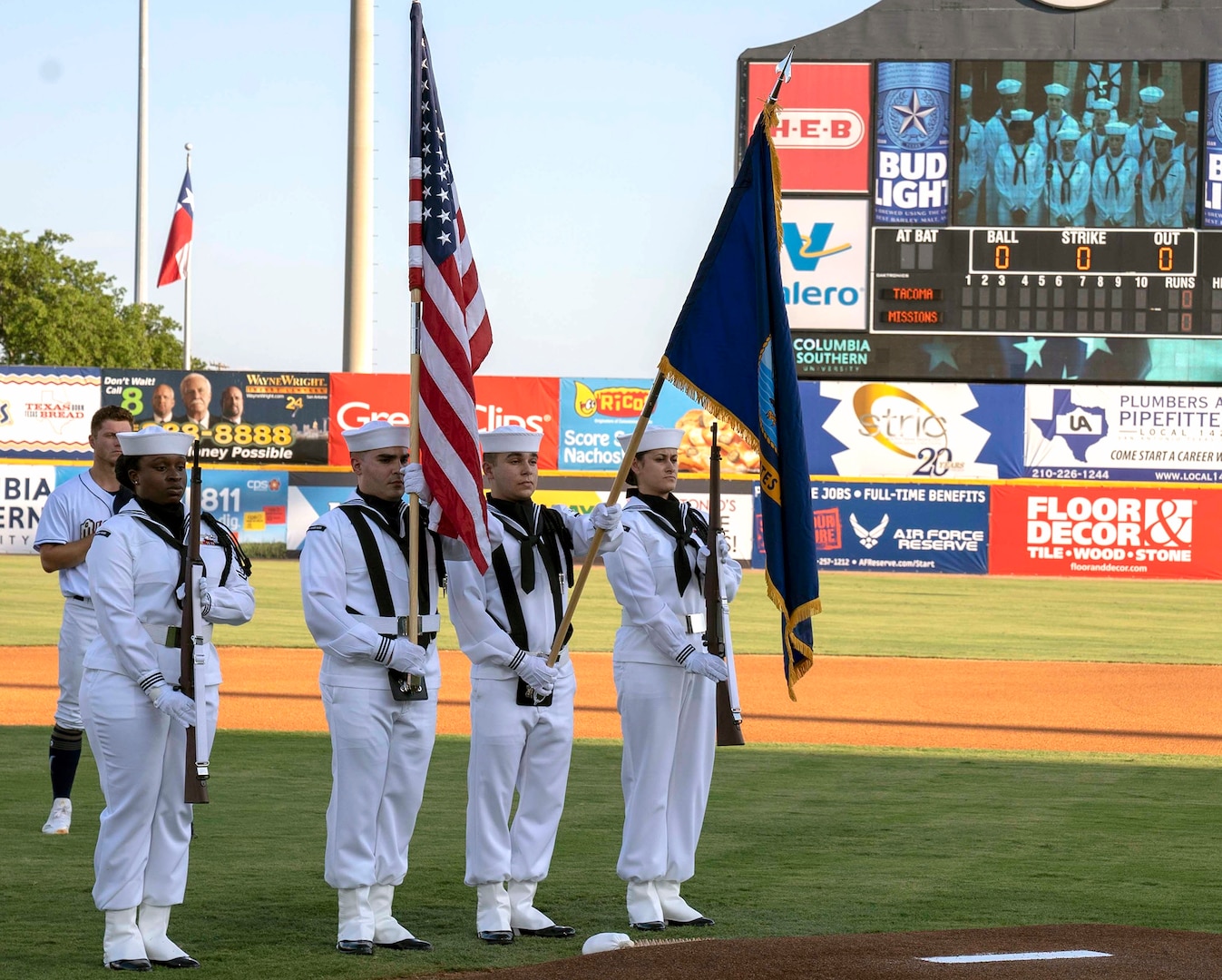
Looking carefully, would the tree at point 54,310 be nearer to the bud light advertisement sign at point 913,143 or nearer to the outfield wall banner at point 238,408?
the outfield wall banner at point 238,408

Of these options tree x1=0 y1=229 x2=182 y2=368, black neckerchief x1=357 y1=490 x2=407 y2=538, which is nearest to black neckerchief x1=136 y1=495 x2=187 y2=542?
black neckerchief x1=357 y1=490 x2=407 y2=538

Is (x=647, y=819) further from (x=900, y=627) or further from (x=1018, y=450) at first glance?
(x=1018, y=450)

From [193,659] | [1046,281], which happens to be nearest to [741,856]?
[193,659]

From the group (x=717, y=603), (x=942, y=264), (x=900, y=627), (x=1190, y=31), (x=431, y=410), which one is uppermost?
(x=1190, y=31)

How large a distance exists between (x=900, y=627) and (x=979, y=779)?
37.7ft

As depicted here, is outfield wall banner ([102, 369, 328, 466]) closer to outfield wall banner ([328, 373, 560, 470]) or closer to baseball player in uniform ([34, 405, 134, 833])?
outfield wall banner ([328, 373, 560, 470])

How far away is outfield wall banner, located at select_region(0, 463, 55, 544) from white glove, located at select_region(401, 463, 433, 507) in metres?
25.3

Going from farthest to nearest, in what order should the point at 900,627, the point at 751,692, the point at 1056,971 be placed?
1. the point at 900,627
2. the point at 751,692
3. the point at 1056,971

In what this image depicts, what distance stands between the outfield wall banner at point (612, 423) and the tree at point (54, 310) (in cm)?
2256

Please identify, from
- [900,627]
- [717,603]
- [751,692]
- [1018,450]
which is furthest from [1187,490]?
[717,603]

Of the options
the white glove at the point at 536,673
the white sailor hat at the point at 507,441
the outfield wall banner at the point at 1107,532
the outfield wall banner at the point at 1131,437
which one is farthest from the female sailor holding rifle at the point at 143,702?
the outfield wall banner at the point at 1131,437

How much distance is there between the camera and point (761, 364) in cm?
707

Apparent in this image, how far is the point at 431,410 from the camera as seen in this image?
6.77 meters

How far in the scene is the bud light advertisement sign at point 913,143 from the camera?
1077 inches
